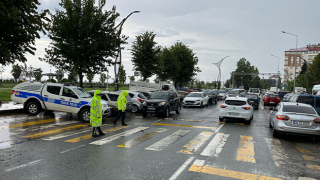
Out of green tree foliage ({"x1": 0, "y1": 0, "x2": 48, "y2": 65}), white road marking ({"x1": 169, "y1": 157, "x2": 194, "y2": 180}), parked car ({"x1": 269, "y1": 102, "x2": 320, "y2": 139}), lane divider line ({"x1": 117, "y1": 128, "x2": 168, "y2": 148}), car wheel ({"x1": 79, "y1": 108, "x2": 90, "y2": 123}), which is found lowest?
lane divider line ({"x1": 117, "y1": 128, "x2": 168, "y2": 148})

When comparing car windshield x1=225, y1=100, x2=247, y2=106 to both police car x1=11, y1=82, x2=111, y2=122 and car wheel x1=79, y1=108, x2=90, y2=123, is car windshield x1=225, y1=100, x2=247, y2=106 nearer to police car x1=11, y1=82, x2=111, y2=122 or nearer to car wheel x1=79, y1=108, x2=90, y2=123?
police car x1=11, y1=82, x2=111, y2=122

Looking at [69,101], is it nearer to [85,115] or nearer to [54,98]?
[54,98]

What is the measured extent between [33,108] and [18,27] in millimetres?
4396

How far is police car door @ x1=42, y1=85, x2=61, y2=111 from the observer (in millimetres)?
12961

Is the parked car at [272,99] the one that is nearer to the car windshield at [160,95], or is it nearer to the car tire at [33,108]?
the car windshield at [160,95]

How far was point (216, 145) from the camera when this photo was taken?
778cm

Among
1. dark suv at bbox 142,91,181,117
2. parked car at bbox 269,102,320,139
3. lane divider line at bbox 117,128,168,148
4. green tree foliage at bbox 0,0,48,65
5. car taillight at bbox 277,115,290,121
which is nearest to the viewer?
lane divider line at bbox 117,128,168,148

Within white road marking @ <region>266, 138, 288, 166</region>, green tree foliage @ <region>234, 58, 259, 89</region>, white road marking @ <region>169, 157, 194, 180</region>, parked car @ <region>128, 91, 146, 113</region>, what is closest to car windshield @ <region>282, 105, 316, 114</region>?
white road marking @ <region>266, 138, 288, 166</region>

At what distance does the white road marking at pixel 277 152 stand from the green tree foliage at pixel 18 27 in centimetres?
1144

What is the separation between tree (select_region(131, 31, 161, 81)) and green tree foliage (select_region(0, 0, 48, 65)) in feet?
61.6

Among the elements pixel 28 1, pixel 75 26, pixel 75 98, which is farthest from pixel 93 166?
pixel 75 26

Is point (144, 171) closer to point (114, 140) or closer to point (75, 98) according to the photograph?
point (114, 140)

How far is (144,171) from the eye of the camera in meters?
5.13

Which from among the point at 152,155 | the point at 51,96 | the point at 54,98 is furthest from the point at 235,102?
the point at 51,96
